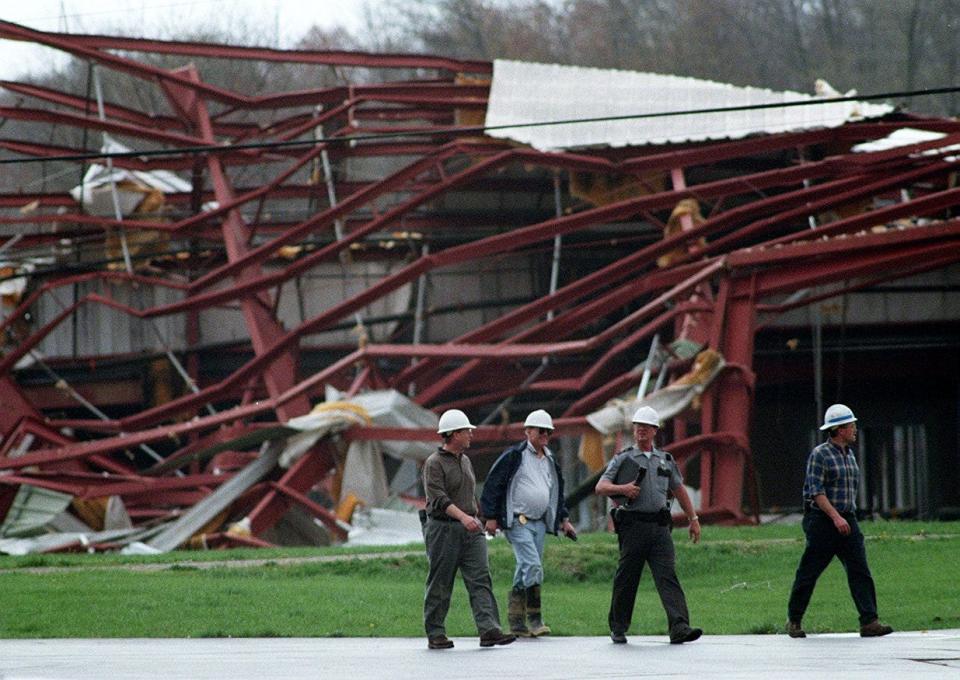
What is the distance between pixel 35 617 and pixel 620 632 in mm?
5830

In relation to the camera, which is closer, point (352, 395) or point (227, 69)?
point (352, 395)

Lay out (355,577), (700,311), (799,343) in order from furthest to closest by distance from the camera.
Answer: (799,343) < (700,311) < (355,577)

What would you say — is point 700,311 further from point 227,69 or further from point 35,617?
point 227,69

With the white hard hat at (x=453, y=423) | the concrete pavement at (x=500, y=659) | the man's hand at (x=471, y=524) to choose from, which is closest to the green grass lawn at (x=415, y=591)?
the concrete pavement at (x=500, y=659)

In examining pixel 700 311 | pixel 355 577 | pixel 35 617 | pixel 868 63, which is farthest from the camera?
pixel 868 63

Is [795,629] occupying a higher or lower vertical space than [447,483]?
lower

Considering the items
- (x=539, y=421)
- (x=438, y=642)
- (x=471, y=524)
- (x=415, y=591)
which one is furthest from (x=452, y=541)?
(x=415, y=591)

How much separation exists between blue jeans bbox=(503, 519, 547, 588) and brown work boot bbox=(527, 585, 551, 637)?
0.24 feet

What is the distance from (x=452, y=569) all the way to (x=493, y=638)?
612 millimetres

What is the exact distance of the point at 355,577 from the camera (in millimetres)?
19000

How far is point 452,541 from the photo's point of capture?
12961 millimetres

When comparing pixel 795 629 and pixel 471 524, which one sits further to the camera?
pixel 795 629

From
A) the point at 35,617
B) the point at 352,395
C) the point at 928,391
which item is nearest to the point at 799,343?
the point at 928,391

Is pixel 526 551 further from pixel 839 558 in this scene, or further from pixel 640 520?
pixel 839 558
